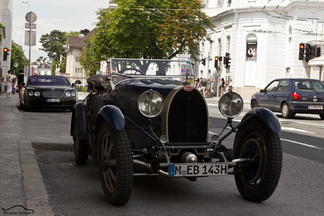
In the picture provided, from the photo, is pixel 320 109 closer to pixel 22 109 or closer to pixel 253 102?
pixel 253 102

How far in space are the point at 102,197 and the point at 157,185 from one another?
3.14 ft

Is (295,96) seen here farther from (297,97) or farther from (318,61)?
(318,61)

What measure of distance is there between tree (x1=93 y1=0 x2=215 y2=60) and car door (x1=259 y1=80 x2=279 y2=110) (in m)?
17.6

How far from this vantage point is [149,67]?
723 cm

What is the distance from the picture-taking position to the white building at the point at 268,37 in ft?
136

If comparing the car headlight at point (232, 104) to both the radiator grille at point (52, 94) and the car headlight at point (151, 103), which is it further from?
the radiator grille at point (52, 94)

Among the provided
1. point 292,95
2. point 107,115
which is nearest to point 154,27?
point 292,95

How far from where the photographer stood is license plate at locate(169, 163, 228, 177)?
15.3 feet

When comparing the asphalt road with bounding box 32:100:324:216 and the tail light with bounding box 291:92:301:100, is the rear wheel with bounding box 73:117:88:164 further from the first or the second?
the tail light with bounding box 291:92:301:100

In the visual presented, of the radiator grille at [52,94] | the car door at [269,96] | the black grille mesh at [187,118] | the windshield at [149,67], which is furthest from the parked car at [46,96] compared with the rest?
the black grille mesh at [187,118]

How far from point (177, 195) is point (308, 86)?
14.6 meters

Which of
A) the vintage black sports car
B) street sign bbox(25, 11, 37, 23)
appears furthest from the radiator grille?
the vintage black sports car

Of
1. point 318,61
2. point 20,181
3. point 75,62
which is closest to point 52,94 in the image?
point 20,181

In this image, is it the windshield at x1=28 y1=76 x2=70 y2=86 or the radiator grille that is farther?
the windshield at x1=28 y1=76 x2=70 y2=86
